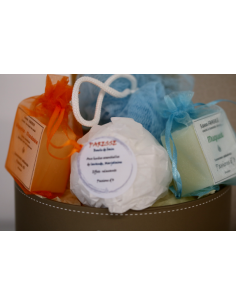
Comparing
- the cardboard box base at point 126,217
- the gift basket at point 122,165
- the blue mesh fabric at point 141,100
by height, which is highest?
the blue mesh fabric at point 141,100

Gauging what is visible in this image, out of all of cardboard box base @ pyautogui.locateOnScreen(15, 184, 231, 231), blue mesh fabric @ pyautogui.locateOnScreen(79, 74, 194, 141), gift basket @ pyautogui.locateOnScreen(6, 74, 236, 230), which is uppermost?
blue mesh fabric @ pyautogui.locateOnScreen(79, 74, 194, 141)

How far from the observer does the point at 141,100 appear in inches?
36.2

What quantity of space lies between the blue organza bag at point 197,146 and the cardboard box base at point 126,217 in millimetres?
60

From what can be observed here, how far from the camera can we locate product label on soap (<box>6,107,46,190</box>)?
0.79m

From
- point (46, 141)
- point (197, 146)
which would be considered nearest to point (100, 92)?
point (46, 141)

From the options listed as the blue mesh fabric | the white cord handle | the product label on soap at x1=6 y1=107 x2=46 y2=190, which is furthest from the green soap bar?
the product label on soap at x1=6 y1=107 x2=46 y2=190

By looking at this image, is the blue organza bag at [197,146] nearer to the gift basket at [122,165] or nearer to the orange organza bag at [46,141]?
the gift basket at [122,165]

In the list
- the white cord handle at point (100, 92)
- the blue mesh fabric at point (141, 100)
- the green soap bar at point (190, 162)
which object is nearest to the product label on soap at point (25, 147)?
the white cord handle at point (100, 92)

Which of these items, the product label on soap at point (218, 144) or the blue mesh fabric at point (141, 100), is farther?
the blue mesh fabric at point (141, 100)

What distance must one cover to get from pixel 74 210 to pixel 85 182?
3.6 inches

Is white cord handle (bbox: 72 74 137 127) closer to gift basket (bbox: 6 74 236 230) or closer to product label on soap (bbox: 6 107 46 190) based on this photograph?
gift basket (bbox: 6 74 236 230)

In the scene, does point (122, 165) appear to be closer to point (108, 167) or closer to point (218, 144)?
point (108, 167)

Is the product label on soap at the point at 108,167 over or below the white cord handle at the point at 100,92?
below

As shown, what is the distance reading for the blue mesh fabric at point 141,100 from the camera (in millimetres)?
917
